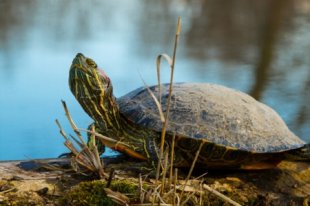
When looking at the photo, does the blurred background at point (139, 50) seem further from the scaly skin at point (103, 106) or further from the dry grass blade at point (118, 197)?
the dry grass blade at point (118, 197)

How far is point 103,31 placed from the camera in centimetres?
815

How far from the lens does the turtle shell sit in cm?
230

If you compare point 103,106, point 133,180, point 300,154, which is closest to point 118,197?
point 133,180

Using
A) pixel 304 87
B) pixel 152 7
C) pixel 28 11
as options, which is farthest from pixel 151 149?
pixel 152 7

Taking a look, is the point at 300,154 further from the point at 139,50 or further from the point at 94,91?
the point at 139,50

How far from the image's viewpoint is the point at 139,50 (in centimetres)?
687

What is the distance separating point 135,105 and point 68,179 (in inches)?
20.8

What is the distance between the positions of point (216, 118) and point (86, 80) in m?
0.59

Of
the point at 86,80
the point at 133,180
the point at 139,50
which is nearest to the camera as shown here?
the point at 133,180

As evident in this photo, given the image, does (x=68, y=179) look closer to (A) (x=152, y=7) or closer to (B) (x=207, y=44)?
(B) (x=207, y=44)

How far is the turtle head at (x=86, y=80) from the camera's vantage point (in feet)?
8.00

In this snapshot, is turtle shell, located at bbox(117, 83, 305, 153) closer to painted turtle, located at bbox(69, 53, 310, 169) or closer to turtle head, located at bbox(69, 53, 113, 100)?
painted turtle, located at bbox(69, 53, 310, 169)

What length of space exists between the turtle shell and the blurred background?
75 cm

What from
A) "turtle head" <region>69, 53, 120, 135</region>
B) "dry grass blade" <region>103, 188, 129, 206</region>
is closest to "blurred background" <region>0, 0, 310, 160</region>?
"turtle head" <region>69, 53, 120, 135</region>
